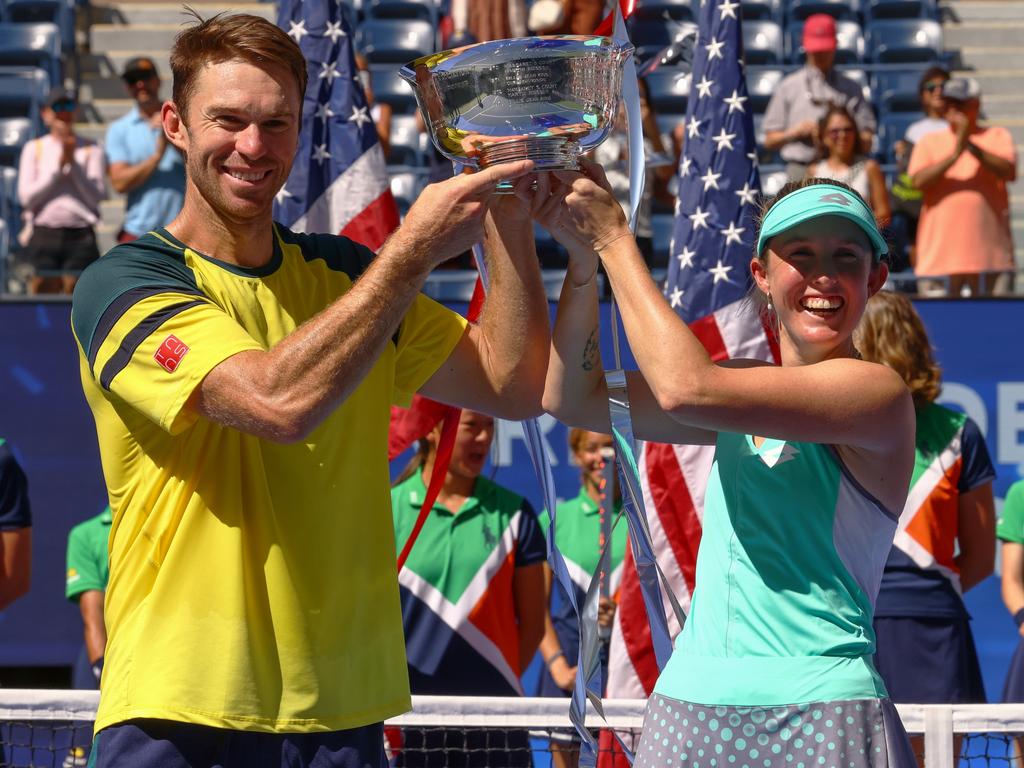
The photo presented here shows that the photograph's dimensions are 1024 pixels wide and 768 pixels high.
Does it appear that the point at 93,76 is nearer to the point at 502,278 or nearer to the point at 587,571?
A: the point at 587,571

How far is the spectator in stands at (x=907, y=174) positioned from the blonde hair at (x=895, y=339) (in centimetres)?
299

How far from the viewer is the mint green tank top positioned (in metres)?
2.47

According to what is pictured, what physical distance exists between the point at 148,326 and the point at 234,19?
61 cm

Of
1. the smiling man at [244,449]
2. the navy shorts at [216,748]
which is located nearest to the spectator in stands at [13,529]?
the smiling man at [244,449]

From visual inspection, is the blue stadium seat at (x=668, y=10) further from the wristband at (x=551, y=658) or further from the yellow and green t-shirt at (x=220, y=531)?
the yellow and green t-shirt at (x=220, y=531)

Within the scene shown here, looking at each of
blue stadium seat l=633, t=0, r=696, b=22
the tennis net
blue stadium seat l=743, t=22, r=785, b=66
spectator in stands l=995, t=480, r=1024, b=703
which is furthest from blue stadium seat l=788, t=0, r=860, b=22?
the tennis net

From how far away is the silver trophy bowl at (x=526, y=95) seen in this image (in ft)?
8.15

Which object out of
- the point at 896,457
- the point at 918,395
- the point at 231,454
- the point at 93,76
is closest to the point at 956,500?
the point at 918,395

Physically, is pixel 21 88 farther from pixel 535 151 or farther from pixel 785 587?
pixel 785 587

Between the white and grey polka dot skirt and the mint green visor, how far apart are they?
814mm

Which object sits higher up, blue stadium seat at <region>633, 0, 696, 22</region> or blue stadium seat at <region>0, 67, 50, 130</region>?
blue stadium seat at <region>633, 0, 696, 22</region>

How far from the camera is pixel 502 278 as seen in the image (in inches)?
111

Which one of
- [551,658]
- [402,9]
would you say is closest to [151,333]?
[551,658]

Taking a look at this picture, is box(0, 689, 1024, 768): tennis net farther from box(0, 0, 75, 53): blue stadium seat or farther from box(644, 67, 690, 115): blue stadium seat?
box(0, 0, 75, 53): blue stadium seat
